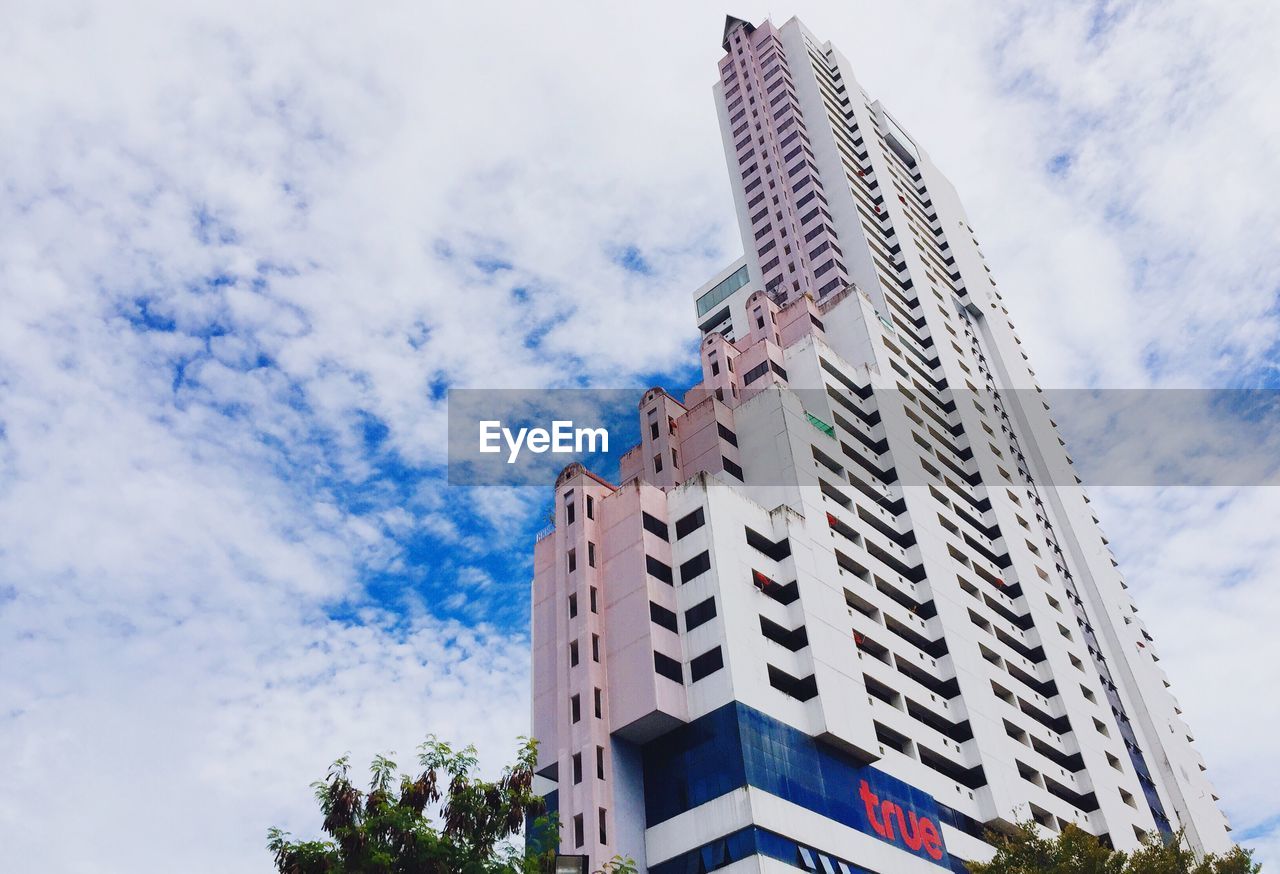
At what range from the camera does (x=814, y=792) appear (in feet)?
166

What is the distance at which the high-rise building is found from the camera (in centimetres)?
5128

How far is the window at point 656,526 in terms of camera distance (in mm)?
60444

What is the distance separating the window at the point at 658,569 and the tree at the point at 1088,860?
79.0 ft

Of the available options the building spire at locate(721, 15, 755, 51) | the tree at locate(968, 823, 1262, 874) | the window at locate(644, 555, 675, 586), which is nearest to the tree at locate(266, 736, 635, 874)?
the tree at locate(968, 823, 1262, 874)

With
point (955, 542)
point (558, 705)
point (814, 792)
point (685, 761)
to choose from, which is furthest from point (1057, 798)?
point (558, 705)

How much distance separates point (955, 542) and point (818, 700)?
1044 inches

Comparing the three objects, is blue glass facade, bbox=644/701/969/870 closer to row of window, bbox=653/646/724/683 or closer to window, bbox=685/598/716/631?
row of window, bbox=653/646/724/683

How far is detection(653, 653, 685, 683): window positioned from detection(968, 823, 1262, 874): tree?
18987mm

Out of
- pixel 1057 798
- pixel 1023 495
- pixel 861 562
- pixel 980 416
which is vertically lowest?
pixel 1057 798

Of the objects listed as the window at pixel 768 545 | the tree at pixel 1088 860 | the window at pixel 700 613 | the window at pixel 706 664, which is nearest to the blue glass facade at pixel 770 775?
the window at pixel 706 664

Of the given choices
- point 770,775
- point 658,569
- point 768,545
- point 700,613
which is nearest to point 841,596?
point 768,545

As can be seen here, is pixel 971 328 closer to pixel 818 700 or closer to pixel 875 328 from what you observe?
pixel 875 328

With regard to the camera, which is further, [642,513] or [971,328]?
[971,328]

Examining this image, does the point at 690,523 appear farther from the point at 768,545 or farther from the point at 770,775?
the point at 770,775
